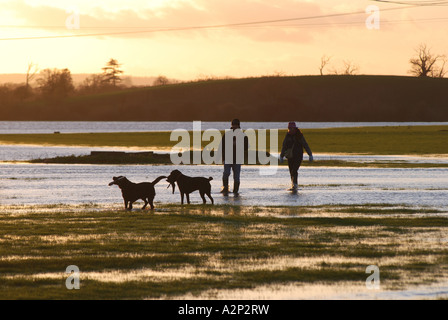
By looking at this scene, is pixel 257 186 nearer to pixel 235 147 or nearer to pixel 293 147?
pixel 293 147

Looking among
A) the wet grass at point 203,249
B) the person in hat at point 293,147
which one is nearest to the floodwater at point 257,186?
the person in hat at point 293,147

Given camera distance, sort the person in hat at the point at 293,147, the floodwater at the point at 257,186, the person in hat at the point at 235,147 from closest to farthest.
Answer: the floodwater at the point at 257,186, the person in hat at the point at 235,147, the person in hat at the point at 293,147

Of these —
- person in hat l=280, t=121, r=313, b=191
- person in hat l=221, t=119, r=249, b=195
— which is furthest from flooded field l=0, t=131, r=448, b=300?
person in hat l=280, t=121, r=313, b=191

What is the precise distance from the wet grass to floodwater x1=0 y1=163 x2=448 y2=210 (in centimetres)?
268

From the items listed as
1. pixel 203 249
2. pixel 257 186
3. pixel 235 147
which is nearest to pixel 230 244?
pixel 203 249

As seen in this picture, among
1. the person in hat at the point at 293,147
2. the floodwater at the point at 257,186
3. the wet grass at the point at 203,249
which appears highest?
the person in hat at the point at 293,147

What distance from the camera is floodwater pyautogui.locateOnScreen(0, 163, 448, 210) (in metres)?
21.8

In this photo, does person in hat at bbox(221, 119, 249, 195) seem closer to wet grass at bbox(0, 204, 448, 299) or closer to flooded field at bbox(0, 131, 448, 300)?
flooded field at bbox(0, 131, 448, 300)

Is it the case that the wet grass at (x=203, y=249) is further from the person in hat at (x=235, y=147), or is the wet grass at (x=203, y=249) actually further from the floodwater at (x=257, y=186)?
the person in hat at (x=235, y=147)

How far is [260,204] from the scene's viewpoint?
2064 centimetres

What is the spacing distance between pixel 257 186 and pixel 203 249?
14095 millimetres

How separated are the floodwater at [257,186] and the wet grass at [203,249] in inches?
106

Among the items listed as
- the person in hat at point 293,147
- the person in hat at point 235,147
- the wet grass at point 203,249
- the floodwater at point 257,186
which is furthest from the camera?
the person in hat at point 293,147

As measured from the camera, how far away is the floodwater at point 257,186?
21828 mm
